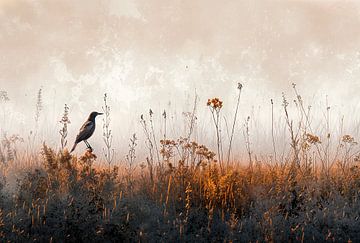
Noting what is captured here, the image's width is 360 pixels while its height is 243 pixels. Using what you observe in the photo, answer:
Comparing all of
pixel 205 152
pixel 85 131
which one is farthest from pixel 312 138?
pixel 85 131

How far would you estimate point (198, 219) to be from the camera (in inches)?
220

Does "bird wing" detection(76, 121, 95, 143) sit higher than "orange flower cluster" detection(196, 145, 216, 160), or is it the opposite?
"bird wing" detection(76, 121, 95, 143)

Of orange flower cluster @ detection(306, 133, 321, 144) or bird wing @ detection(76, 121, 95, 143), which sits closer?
orange flower cluster @ detection(306, 133, 321, 144)

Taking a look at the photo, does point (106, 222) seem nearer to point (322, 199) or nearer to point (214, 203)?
point (214, 203)

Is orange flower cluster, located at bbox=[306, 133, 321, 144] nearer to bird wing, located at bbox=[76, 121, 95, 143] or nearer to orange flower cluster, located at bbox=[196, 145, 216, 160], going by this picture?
orange flower cluster, located at bbox=[196, 145, 216, 160]

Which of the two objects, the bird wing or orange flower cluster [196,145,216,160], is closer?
orange flower cluster [196,145,216,160]

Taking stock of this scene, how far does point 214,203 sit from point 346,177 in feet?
7.56

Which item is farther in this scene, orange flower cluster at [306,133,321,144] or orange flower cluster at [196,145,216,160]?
orange flower cluster at [306,133,321,144]

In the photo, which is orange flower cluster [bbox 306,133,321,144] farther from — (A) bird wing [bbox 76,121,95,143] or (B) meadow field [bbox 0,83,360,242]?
(A) bird wing [bbox 76,121,95,143]

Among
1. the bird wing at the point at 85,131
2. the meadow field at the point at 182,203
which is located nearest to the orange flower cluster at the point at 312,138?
the meadow field at the point at 182,203

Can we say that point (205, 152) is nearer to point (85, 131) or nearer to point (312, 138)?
point (312, 138)

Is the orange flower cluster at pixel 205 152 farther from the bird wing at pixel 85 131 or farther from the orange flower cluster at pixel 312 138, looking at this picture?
the bird wing at pixel 85 131

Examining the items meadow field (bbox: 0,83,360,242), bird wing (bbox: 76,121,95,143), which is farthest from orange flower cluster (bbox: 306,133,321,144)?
bird wing (bbox: 76,121,95,143)

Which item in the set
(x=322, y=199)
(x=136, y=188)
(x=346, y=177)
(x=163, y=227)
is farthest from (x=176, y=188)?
(x=346, y=177)
